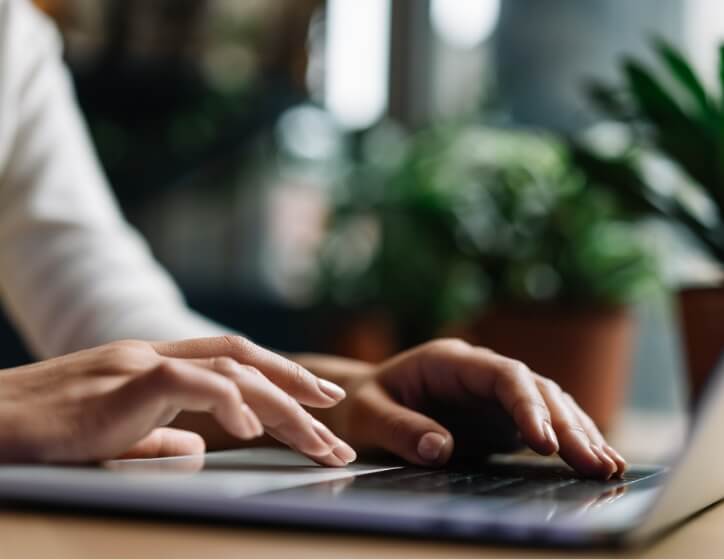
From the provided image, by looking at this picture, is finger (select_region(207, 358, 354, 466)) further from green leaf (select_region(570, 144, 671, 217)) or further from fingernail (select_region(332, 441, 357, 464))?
green leaf (select_region(570, 144, 671, 217))

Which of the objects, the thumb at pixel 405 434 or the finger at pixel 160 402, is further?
the thumb at pixel 405 434

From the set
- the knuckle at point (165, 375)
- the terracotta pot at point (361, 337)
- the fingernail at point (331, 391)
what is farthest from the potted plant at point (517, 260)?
the knuckle at point (165, 375)

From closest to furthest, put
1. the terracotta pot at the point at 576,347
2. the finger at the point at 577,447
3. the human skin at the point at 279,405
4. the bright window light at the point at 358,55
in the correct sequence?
1. the human skin at the point at 279,405
2. the finger at the point at 577,447
3. the terracotta pot at the point at 576,347
4. the bright window light at the point at 358,55

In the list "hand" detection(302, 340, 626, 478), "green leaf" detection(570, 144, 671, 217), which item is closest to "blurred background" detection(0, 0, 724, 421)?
"green leaf" detection(570, 144, 671, 217)

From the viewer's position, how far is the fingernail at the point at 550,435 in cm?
49

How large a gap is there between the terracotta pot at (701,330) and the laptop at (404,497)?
1.79ft

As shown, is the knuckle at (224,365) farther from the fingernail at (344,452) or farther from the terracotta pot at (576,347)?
the terracotta pot at (576,347)

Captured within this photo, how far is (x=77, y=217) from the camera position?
974 millimetres

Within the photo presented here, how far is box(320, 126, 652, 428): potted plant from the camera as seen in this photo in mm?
1221

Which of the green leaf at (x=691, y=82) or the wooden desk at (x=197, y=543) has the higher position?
the green leaf at (x=691, y=82)

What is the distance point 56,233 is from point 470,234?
68 centimetres

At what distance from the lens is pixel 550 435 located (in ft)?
1.61

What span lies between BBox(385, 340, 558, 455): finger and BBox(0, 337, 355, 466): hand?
12cm

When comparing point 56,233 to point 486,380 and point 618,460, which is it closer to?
point 486,380
